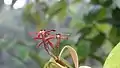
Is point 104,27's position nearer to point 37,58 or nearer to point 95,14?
point 95,14

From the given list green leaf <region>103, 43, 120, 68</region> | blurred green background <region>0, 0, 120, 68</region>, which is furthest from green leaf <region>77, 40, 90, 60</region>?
green leaf <region>103, 43, 120, 68</region>

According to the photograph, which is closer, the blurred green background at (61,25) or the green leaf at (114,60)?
the green leaf at (114,60)

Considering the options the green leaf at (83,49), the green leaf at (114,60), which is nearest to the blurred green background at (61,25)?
the green leaf at (83,49)

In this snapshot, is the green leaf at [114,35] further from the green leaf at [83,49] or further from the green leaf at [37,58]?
the green leaf at [37,58]

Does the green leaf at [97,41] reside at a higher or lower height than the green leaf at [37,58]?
higher

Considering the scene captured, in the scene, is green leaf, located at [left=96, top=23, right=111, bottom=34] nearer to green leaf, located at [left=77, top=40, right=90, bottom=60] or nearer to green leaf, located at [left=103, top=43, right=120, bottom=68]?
green leaf, located at [left=77, top=40, right=90, bottom=60]

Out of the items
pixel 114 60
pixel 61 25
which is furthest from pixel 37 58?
pixel 114 60

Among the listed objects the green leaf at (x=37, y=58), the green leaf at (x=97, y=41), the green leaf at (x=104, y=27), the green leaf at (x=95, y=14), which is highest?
the green leaf at (x=95, y=14)

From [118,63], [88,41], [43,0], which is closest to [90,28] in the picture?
[88,41]
